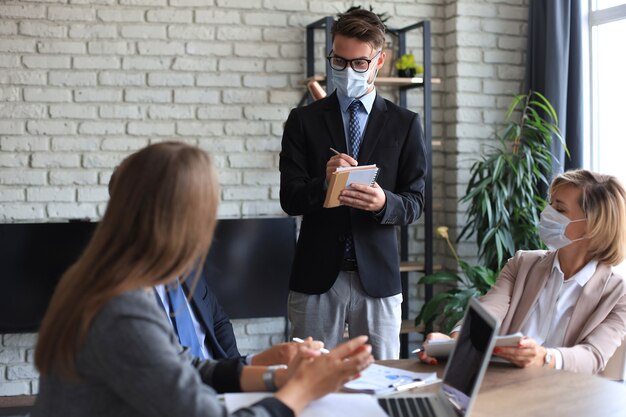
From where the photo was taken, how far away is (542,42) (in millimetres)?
4418

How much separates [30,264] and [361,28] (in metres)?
2.07

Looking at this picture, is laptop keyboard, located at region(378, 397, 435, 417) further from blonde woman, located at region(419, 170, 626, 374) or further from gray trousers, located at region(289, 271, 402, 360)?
gray trousers, located at region(289, 271, 402, 360)

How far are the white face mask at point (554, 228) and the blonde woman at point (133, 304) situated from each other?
1.45 metres

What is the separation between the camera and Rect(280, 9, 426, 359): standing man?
111 inches

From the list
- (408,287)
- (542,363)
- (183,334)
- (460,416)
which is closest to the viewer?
(460,416)

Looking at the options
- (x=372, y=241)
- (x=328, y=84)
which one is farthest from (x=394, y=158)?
(x=328, y=84)

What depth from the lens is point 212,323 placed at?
8.99 feet

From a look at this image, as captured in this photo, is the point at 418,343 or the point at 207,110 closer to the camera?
the point at 207,110

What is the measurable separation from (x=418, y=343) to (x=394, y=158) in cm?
202

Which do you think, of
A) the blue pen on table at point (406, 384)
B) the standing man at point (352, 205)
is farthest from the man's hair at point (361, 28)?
the blue pen on table at point (406, 384)

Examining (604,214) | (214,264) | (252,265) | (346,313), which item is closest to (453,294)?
(252,265)

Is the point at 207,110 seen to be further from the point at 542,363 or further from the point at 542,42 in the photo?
the point at 542,363

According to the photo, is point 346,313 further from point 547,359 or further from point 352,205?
point 547,359

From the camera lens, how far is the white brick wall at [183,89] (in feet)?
13.6
